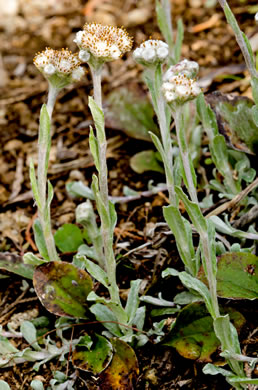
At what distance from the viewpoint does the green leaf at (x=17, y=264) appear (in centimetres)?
251

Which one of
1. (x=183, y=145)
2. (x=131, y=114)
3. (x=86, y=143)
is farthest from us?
(x=86, y=143)

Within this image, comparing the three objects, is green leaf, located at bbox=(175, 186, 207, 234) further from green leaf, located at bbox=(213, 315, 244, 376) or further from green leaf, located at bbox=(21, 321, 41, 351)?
green leaf, located at bbox=(21, 321, 41, 351)

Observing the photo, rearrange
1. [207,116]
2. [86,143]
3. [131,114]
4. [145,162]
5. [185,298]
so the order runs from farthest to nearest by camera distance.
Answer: [86,143]
[131,114]
[145,162]
[207,116]
[185,298]

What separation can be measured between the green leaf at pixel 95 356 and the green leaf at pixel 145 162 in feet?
3.78

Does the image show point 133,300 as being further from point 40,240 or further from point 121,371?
point 40,240

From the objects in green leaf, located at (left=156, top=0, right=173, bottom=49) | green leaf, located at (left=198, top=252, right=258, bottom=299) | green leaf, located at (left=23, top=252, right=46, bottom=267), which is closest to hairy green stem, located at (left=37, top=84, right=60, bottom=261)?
green leaf, located at (left=23, top=252, right=46, bottom=267)

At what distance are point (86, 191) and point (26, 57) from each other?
201 centimetres

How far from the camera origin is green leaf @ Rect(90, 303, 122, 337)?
2266mm

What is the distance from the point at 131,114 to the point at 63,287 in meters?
1.40

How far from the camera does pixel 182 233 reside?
212cm

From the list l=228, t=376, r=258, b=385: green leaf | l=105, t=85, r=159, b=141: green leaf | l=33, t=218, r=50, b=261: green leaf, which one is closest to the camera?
l=228, t=376, r=258, b=385: green leaf

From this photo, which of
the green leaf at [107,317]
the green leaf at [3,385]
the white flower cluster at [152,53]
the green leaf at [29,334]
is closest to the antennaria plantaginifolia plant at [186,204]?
the white flower cluster at [152,53]

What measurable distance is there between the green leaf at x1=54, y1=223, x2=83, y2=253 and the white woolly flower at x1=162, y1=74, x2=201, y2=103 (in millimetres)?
1104

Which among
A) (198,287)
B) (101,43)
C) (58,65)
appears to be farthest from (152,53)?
(198,287)
